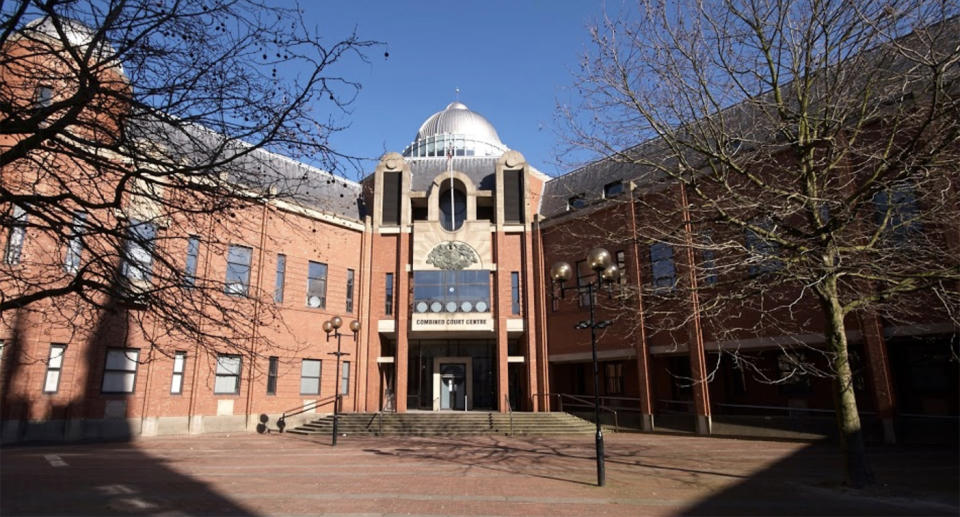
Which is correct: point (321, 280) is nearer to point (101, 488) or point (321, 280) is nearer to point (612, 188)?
point (612, 188)

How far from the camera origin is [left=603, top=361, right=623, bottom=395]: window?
23394 millimetres

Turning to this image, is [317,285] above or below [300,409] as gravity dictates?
above

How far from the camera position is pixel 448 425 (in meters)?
20.6

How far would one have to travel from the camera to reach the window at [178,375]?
19.5 m

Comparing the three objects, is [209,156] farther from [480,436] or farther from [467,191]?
[467,191]

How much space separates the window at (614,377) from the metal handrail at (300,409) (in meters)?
11.8

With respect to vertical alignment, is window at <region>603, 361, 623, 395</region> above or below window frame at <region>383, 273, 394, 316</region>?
below

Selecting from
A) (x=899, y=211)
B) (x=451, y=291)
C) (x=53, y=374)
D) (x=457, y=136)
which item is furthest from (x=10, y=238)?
(x=457, y=136)

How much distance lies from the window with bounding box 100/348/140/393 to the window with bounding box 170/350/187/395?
1.28 meters

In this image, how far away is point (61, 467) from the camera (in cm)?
1120

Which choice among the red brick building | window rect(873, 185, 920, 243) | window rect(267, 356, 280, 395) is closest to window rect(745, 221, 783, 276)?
window rect(873, 185, 920, 243)

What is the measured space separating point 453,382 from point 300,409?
749 cm

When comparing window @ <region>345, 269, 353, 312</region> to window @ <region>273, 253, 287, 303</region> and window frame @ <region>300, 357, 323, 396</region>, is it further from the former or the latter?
window @ <region>273, 253, 287, 303</region>

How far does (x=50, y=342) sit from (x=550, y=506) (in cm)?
1673
